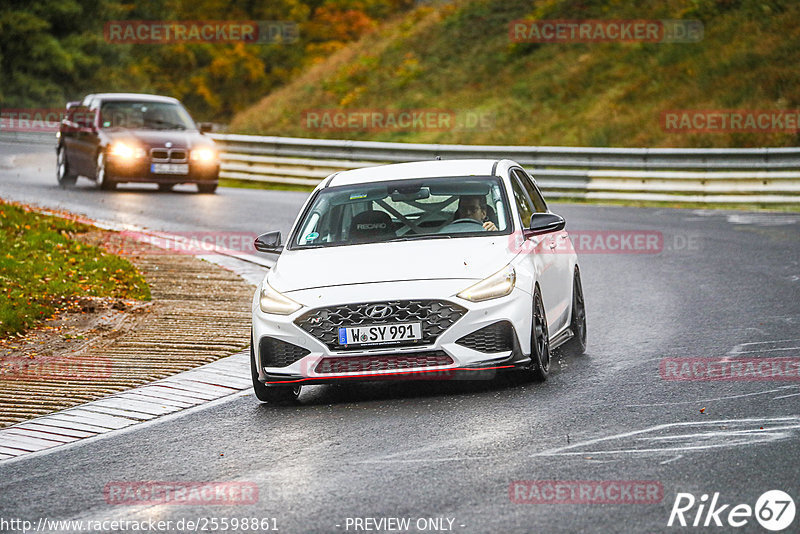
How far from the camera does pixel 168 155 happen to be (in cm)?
2481

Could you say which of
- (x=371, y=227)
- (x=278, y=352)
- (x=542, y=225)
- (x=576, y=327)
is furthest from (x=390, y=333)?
(x=576, y=327)

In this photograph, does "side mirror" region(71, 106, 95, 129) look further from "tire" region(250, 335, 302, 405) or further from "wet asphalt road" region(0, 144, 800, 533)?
"tire" region(250, 335, 302, 405)

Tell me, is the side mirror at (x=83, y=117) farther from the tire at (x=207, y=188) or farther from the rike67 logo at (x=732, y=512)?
the rike67 logo at (x=732, y=512)

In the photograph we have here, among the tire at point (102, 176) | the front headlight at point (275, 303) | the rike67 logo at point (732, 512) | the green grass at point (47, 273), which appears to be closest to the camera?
the rike67 logo at point (732, 512)

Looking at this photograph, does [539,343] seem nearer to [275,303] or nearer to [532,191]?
[275,303]

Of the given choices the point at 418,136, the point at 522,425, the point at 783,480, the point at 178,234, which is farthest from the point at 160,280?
the point at 418,136

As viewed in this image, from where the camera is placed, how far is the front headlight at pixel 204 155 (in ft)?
81.8

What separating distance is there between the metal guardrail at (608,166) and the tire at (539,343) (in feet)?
48.7

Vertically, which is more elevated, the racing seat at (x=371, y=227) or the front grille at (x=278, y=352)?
the racing seat at (x=371, y=227)

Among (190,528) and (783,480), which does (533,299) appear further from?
(190,528)

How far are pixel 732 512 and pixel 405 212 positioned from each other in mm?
4718

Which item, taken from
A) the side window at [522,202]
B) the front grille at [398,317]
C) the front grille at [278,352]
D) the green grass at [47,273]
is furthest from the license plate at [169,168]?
the front grille at [398,317]

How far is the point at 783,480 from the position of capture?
617 cm

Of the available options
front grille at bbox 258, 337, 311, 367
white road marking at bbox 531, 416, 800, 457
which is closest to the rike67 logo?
white road marking at bbox 531, 416, 800, 457
